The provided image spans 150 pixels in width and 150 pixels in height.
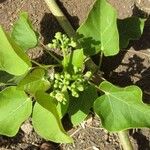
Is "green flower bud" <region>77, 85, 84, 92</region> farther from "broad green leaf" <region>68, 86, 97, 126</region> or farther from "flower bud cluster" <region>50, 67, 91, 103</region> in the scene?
"broad green leaf" <region>68, 86, 97, 126</region>

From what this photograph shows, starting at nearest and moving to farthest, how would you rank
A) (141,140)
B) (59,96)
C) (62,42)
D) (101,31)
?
1. (59,96)
2. (62,42)
3. (101,31)
4. (141,140)

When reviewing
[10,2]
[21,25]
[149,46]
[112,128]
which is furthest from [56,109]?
[10,2]

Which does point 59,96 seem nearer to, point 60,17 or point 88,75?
point 88,75

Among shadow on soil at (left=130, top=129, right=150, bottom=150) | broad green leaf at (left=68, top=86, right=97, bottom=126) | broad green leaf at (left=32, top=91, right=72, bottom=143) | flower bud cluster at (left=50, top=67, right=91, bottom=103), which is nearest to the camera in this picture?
broad green leaf at (left=32, top=91, right=72, bottom=143)

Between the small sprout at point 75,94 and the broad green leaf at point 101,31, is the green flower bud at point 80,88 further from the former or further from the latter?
the broad green leaf at point 101,31

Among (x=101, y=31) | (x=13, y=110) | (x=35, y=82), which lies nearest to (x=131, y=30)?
(x=101, y=31)

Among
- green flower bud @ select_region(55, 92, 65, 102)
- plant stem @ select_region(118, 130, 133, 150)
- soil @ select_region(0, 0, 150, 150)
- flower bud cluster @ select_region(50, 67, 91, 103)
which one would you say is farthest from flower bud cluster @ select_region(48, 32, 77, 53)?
plant stem @ select_region(118, 130, 133, 150)
